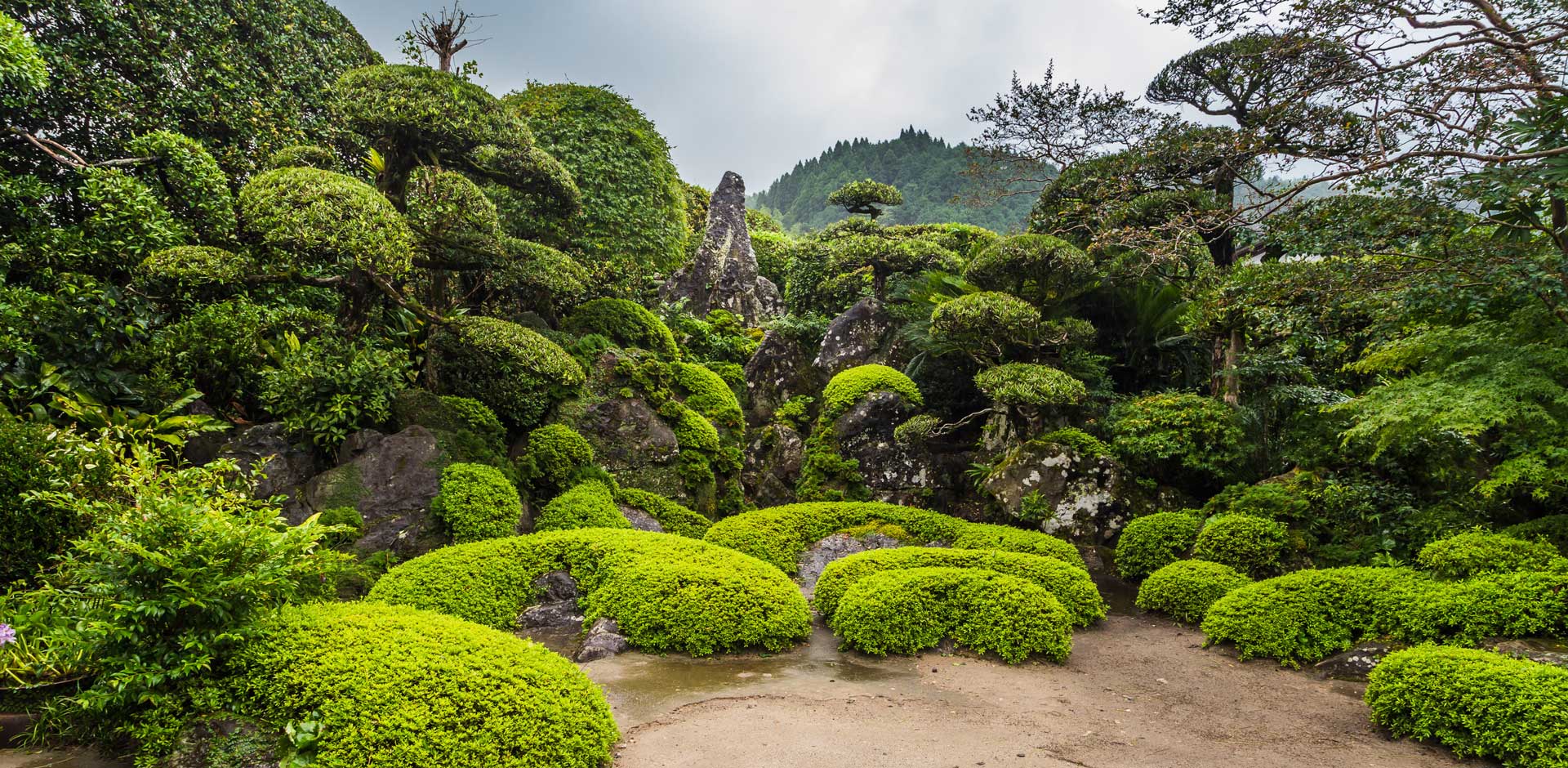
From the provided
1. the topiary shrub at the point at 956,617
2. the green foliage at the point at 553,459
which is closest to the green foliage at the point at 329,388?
the green foliage at the point at 553,459

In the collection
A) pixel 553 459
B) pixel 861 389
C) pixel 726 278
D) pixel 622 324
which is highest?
pixel 726 278

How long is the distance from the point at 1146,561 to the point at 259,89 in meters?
14.1

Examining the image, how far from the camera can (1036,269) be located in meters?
11.3

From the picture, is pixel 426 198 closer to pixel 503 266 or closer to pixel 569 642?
pixel 503 266

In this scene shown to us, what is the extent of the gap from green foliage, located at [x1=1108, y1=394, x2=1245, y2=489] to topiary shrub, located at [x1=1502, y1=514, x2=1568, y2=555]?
3055 mm

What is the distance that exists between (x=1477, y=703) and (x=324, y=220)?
949cm

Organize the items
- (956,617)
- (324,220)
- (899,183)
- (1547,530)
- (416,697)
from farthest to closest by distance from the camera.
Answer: (899,183) → (324,220) → (956,617) → (1547,530) → (416,697)

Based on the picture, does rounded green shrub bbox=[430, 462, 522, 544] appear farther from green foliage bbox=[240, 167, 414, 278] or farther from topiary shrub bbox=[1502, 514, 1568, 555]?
topiary shrub bbox=[1502, 514, 1568, 555]

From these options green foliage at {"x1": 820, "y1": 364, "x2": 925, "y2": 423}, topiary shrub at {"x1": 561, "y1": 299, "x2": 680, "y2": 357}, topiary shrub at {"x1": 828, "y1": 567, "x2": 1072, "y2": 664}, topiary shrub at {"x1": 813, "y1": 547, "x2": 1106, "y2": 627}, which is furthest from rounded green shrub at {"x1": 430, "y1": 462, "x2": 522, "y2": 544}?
green foliage at {"x1": 820, "y1": 364, "x2": 925, "y2": 423}

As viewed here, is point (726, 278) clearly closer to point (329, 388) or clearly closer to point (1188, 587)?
point (329, 388)

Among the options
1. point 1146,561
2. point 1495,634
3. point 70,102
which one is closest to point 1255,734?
point 1495,634

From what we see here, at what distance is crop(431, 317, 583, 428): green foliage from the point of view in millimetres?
8234

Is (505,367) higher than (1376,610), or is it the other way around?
(505,367)

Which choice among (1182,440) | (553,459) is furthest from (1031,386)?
(553,459)
